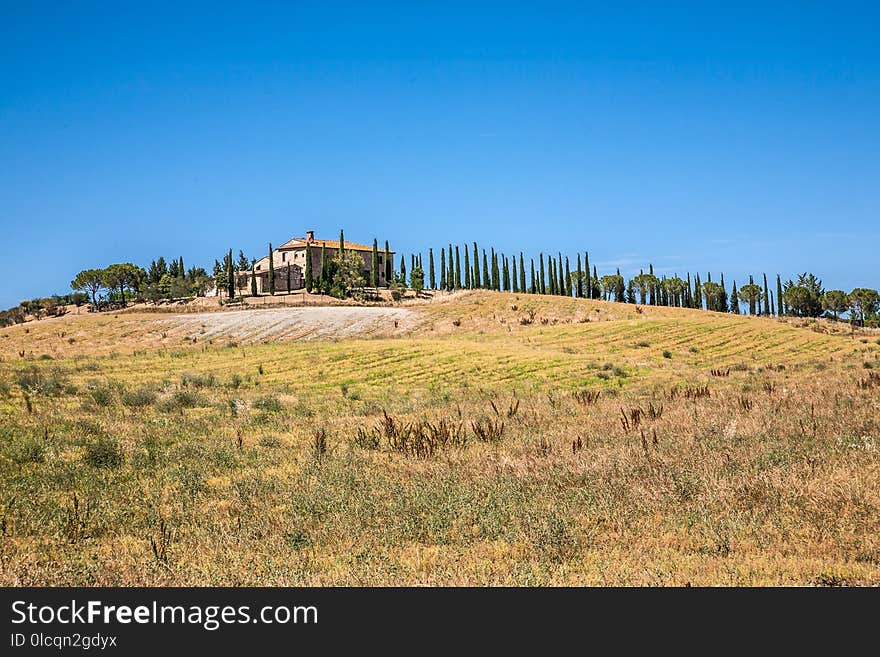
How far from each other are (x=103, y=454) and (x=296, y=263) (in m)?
113

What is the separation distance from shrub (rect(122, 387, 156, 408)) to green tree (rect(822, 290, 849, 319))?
134m

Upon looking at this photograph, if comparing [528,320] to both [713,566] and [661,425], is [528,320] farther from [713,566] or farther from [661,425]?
[713,566]

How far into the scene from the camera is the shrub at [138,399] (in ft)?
67.4

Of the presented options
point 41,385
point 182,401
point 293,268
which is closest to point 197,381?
point 41,385

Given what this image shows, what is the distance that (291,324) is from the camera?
63.0 meters

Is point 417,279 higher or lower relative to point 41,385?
higher

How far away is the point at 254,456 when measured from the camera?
12.0 meters

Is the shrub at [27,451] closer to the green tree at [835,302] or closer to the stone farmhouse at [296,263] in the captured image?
the stone farmhouse at [296,263]

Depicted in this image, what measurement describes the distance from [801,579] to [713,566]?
71 centimetres

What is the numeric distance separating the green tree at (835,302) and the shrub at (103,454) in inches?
5493

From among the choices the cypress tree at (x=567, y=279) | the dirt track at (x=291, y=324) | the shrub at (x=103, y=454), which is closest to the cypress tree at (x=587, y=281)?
the cypress tree at (x=567, y=279)

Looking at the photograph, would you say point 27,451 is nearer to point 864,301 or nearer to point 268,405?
point 268,405

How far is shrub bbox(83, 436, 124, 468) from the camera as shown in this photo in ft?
37.5

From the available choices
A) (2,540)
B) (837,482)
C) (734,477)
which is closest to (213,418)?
(2,540)
